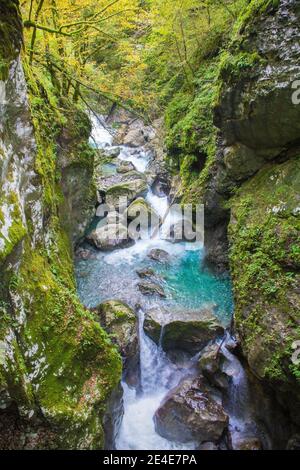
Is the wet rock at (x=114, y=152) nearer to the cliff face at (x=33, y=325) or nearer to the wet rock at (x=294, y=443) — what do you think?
the cliff face at (x=33, y=325)

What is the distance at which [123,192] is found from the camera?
556 inches

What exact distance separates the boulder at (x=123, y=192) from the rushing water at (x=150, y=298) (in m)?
1.16

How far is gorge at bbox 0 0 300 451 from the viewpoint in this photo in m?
4.64

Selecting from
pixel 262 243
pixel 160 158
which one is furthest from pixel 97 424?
pixel 160 158

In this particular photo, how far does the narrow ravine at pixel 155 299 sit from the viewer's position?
652 cm

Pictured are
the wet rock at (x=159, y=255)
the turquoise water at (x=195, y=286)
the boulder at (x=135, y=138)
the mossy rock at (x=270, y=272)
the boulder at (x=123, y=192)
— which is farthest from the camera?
the boulder at (x=135, y=138)

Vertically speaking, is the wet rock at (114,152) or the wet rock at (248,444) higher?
the wet rock at (114,152)

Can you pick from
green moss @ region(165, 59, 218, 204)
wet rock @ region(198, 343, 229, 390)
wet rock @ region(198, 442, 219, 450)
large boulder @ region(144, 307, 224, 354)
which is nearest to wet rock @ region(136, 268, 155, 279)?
large boulder @ region(144, 307, 224, 354)

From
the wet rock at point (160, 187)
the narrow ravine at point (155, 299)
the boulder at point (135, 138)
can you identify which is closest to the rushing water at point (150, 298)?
the narrow ravine at point (155, 299)

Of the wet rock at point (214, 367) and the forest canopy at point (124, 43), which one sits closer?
the wet rock at point (214, 367)

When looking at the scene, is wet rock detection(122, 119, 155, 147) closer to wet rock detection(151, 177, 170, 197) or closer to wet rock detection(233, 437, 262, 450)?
wet rock detection(151, 177, 170, 197)

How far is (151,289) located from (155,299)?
391 mm

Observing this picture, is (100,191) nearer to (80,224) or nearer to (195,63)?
(80,224)

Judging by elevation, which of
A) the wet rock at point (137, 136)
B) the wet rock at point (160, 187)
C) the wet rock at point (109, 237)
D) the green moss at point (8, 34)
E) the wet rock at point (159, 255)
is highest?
the wet rock at point (137, 136)
